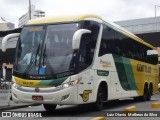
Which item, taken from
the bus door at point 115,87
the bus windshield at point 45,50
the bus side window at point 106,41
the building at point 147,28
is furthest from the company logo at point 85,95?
the building at point 147,28

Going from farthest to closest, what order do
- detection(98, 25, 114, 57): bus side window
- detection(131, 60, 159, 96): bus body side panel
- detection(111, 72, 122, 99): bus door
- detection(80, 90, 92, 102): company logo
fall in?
detection(131, 60, 159, 96): bus body side panel, detection(111, 72, 122, 99): bus door, detection(98, 25, 114, 57): bus side window, detection(80, 90, 92, 102): company logo

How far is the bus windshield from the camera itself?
1347cm

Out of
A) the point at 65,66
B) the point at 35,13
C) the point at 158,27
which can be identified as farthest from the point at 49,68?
the point at 35,13

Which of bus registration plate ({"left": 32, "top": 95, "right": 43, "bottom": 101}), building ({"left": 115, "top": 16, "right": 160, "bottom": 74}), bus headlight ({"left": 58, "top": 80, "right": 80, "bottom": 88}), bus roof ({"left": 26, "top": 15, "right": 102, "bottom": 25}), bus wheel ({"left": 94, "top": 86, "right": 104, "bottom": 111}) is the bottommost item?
bus wheel ({"left": 94, "top": 86, "right": 104, "bottom": 111})

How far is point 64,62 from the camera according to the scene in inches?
528

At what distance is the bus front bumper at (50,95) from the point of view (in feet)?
43.2

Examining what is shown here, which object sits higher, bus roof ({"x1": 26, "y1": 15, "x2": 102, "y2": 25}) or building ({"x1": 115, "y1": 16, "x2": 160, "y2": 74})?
building ({"x1": 115, "y1": 16, "x2": 160, "y2": 74})

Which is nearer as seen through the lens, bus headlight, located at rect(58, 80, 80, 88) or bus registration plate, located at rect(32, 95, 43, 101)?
bus headlight, located at rect(58, 80, 80, 88)

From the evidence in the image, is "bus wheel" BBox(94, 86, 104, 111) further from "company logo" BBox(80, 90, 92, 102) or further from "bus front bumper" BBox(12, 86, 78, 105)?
"bus front bumper" BBox(12, 86, 78, 105)

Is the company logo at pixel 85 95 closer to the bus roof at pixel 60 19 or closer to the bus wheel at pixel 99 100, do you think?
the bus wheel at pixel 99 100

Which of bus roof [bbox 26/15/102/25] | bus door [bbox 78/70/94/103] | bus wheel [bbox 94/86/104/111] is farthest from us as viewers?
bus wheel [bbox 94/86/104/111]

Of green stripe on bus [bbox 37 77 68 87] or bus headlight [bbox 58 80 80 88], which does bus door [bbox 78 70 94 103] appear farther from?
green stripe on bus [bbox 37 77 68 87]

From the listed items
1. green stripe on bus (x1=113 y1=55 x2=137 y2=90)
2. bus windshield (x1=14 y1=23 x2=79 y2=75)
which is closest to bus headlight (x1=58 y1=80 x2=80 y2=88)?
bus windshield (x1=14 y1=23 x2=79 y2=75)

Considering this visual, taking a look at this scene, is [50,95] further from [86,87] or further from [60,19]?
[60,19]
